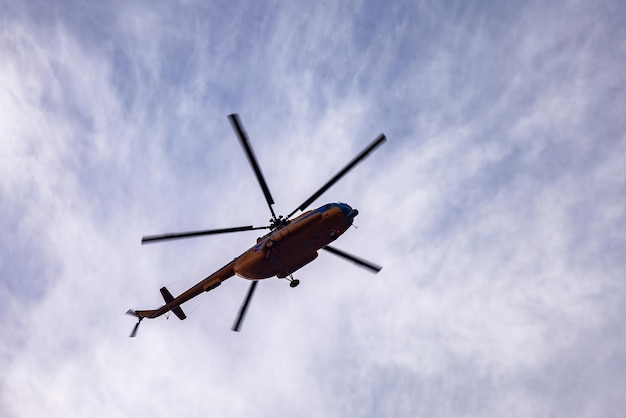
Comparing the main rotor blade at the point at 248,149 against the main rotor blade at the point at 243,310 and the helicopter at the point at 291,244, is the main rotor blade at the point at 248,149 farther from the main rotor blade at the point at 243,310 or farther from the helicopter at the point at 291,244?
the main rotor blade at the point at 243,310

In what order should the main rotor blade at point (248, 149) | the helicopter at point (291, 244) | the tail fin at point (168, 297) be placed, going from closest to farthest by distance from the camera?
the main rotor blade at point (248, 149), the helicopter at point (291, 244), the tail fin at point (168, 297)

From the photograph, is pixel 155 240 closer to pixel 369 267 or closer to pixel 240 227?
pixel 240 227

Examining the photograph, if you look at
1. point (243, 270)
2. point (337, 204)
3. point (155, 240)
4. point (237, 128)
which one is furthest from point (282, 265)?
point (237, 128)

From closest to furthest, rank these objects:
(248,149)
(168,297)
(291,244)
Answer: (248,149), (291,244), (168,297)

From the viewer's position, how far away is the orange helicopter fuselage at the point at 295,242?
72.1 feet

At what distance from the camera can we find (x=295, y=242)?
22.1 m

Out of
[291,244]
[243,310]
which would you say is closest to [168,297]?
[243,310]

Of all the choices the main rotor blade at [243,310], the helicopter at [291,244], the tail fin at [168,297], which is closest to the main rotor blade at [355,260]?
the helicopter at [291,244]

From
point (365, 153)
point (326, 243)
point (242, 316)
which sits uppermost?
point (365, 153)

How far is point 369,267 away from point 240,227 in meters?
6.68

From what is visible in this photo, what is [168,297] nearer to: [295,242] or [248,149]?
[295,242]

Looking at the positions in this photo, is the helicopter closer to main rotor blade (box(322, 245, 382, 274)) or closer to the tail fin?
main rotor blade (box(322, 245, 382, 274))

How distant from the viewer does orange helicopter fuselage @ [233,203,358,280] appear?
22.0m

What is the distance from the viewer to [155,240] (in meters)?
20.1
